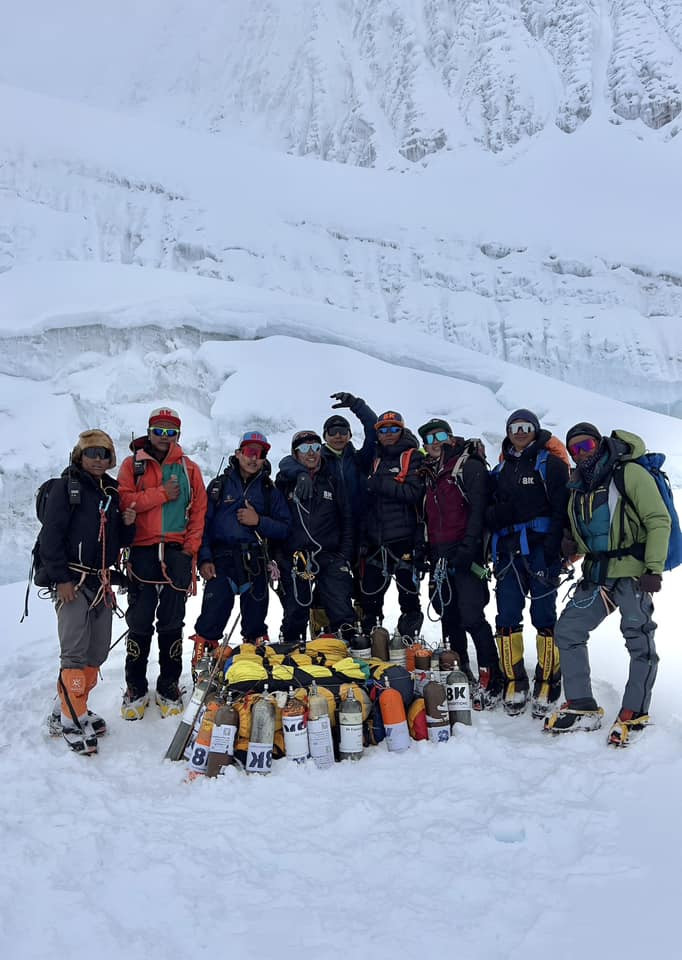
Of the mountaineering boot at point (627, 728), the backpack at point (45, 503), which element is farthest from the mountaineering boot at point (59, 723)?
the mountaineering boot at point (627, 728)

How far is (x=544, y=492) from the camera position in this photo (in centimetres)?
424

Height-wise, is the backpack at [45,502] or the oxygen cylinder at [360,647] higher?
the backpack at [45,502]

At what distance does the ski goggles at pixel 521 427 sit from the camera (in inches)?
169

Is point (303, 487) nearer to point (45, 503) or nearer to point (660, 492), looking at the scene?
point (45, 503)

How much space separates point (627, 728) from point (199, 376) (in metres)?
13.7

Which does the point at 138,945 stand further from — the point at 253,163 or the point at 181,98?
the point at 181,98

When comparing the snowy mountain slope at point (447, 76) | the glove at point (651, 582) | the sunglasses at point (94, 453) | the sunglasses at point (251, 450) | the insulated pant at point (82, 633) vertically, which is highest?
the snowy mountain slope at point (447, 76)

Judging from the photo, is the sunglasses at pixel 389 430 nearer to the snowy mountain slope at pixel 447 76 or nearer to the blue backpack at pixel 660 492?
the blue backpack at pixel 660 492

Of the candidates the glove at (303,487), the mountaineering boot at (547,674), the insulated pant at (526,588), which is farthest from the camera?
the glove at (303,487)

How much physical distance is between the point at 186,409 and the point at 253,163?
22.4 metres

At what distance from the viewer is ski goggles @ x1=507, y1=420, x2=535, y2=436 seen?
4285 mm

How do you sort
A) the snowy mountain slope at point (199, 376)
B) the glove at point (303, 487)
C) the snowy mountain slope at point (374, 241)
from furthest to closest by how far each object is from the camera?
the snowy mountain slope at point (374, 241) < the snowy mountain slope at point (199, 376) < the glove at point (303, 487)

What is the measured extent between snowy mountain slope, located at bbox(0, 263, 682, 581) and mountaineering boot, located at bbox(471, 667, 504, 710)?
31.6ft

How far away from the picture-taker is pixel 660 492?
11.7 ft
